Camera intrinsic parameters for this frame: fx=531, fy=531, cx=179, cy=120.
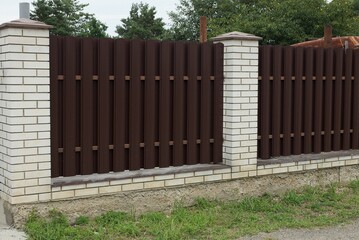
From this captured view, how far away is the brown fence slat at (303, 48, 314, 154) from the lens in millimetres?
7672

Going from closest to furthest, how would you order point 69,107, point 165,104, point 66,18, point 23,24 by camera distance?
point 23,24 < point 69,107 < point 165,104 < point 66,18

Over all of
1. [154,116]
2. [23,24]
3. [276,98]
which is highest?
[23,24]

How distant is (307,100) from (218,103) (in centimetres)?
162

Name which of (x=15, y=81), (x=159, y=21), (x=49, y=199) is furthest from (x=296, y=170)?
(x=159, y=21)

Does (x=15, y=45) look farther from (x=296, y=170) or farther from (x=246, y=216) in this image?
(x=296, y=170)

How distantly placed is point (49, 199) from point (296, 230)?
2.64 metres

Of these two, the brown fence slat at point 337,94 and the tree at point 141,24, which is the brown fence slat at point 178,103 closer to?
the brown fence slat at point 337,94

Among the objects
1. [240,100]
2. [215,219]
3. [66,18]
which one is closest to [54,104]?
[215,219]

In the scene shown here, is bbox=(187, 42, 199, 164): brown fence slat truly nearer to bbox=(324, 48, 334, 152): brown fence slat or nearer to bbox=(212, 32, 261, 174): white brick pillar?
bbox=(212, 32, 261, 174): white brick pillar

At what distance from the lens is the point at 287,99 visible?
7.45 meters

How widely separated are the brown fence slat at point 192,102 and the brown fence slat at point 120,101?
0.88m

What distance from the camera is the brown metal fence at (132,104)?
5.68 meters

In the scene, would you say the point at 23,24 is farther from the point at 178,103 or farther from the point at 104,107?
the point at 178,103

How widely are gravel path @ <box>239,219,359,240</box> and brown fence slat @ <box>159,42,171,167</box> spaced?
5.02 feet
